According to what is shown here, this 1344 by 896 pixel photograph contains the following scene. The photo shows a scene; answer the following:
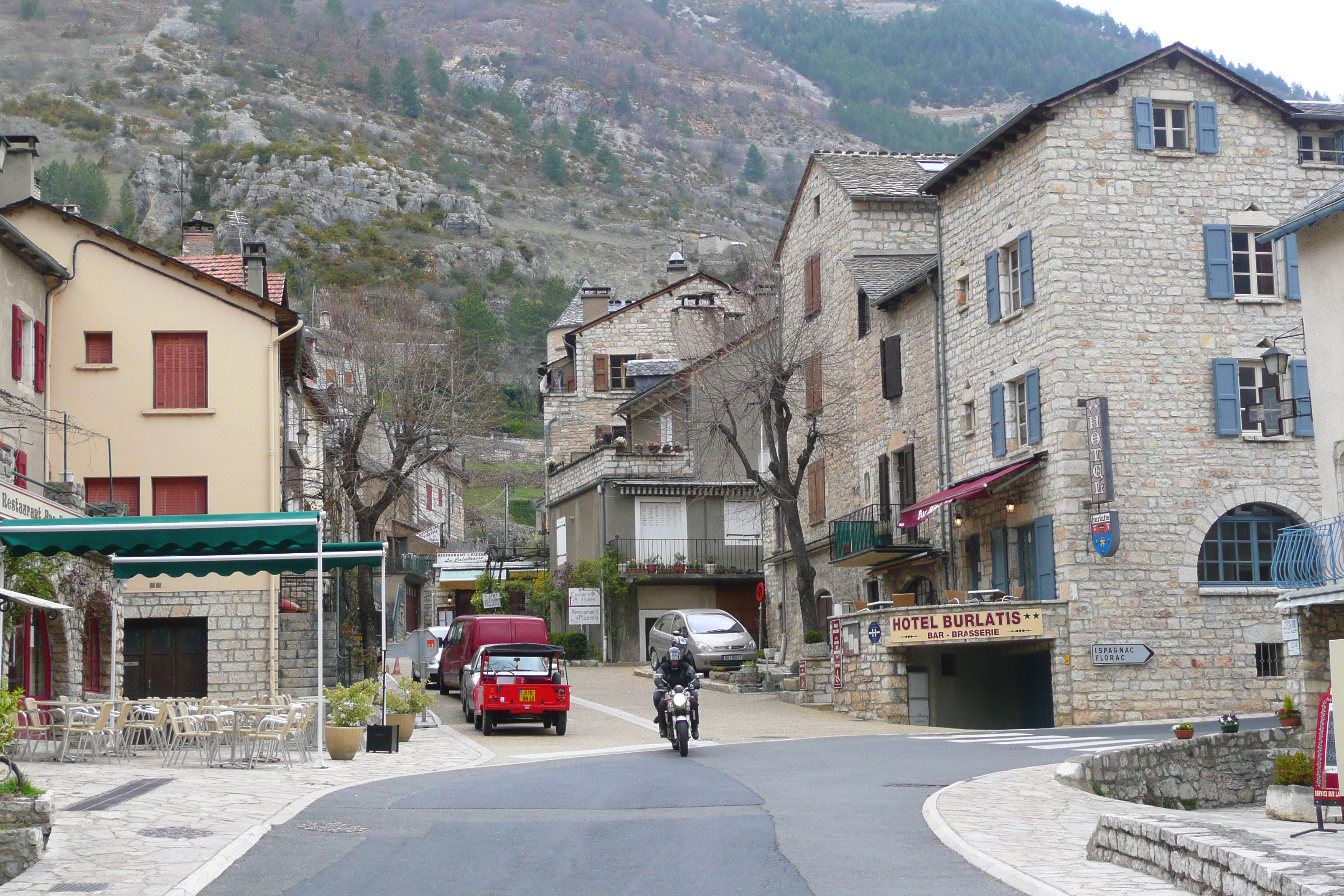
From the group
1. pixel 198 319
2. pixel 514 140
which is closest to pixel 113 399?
pixel 198 319

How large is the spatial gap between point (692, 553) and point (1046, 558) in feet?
68.1

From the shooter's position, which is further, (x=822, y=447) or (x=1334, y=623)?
(x=822, y=447)

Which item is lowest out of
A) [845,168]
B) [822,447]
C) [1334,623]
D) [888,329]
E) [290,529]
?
[1334,623]

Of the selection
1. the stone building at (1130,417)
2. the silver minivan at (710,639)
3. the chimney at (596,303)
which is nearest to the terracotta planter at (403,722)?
the stone building at (1130,417)

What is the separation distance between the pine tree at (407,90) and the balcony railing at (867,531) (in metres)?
128

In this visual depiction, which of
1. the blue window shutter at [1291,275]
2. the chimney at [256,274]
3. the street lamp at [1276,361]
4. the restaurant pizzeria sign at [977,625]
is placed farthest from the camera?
the chimney at [256,274]

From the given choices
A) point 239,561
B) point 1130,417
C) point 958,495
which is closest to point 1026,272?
point 1130,417

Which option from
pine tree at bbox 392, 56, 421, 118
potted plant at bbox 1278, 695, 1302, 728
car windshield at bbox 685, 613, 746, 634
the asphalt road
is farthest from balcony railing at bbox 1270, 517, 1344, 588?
pine tree at bbox 392, 56, 421, 118

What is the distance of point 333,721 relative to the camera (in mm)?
20172

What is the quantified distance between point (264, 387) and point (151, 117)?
4141 inches

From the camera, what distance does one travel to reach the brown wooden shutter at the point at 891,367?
3294 centimetres

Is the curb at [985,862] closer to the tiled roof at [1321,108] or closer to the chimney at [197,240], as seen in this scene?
the tiled roof at [1321,108]

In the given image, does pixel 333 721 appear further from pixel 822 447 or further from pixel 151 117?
pixel 151 117

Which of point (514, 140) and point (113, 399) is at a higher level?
point (514, 140)
